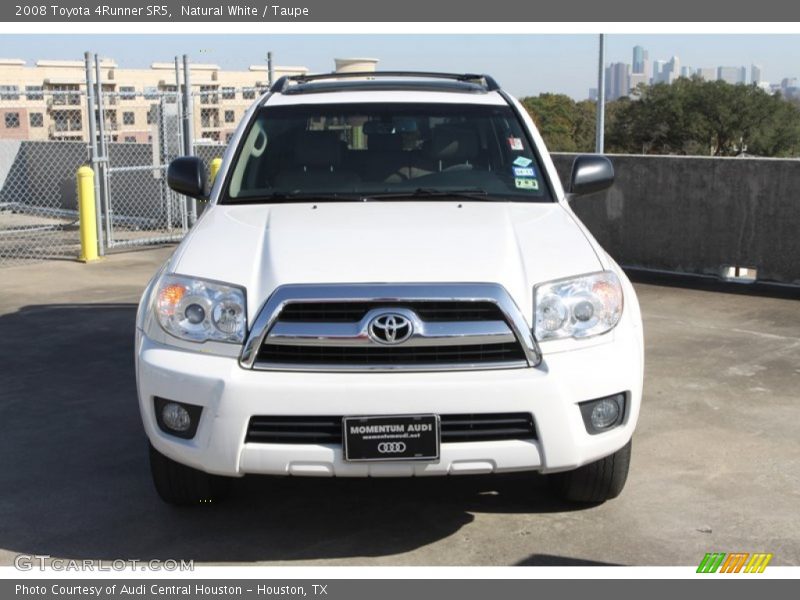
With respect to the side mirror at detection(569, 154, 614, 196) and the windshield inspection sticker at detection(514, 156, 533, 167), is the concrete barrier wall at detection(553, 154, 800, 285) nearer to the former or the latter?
the side mirror at detection(569, 154, 614, 196)

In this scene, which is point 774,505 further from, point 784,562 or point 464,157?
point 464,157

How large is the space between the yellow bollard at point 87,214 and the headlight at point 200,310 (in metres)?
8.70

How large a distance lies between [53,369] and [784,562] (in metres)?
5.16

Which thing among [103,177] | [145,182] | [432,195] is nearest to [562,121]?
[145,182]

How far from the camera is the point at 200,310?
4.20 meters

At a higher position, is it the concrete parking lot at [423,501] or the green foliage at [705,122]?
the green foliage at [705,122]

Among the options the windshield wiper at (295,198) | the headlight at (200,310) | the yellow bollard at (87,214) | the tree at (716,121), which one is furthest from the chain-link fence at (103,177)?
the tree at (716,121)

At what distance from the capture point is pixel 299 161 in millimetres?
5473

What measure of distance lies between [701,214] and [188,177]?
23.3 ft

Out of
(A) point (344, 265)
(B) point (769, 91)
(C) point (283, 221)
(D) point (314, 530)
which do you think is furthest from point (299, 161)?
(B) point (769, 91)

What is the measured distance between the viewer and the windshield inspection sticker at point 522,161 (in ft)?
18.1

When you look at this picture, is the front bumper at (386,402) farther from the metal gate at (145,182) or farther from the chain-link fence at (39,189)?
the chain-link fence at (39,189)

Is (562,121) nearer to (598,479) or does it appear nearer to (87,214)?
(87,214)
